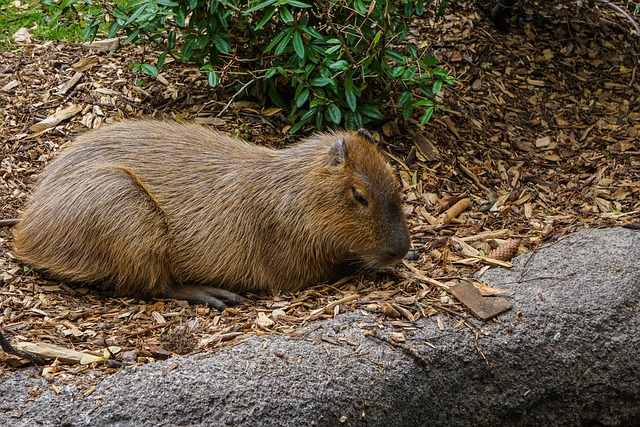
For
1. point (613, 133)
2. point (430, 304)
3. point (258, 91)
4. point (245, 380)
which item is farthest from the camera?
point (613, 133)

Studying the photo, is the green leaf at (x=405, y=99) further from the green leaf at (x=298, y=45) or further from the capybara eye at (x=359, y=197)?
the capybara eye at (x=359, y=197)

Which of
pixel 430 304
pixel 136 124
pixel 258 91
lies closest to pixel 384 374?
pixel 430 304

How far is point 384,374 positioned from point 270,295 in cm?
141

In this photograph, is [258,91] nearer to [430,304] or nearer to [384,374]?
[430,304]

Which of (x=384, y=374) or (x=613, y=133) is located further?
(x=613, y=133)

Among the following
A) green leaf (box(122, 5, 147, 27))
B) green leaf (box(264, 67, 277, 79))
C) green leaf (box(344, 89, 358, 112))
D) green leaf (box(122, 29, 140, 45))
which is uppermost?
green leaf (box(122, 5, 147, 27))

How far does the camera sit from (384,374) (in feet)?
15.0

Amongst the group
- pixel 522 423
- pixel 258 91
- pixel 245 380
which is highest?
pixel 258 91

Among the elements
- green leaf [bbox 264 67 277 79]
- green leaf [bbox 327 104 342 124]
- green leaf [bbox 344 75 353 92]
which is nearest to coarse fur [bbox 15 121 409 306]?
green leaf [bbox 327 104 342 124]

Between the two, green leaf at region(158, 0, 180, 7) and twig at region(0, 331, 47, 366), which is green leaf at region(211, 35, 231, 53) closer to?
green leaf at region(158, 0, 180, 7)

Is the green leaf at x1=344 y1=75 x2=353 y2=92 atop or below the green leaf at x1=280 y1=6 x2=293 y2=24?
below

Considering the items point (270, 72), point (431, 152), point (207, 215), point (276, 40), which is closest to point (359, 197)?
point (207, 215)

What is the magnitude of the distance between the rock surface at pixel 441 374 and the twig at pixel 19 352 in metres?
0.10

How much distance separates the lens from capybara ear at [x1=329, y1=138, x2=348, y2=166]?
5.50 meters
